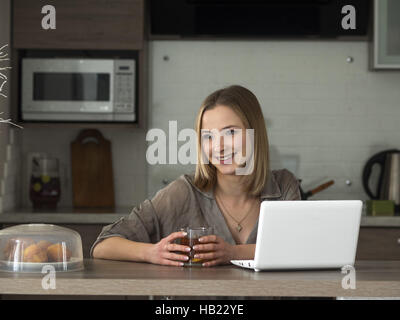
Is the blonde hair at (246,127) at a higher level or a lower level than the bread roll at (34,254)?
higher

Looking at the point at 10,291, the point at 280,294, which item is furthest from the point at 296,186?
the point at 10,291

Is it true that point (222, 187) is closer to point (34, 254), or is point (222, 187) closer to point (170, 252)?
point (170, 252)

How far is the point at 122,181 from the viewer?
14.9 feet

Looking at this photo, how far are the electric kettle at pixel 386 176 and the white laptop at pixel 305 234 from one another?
230 cm

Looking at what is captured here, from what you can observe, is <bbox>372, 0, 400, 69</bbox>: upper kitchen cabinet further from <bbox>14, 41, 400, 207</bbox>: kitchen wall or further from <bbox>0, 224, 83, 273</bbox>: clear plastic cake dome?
<bbox>0, 224, 83, 273</bbox>: clear plastic cake dome

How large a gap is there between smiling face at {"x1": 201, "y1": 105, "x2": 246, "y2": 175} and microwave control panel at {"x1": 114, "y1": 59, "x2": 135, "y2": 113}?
1.64 metres

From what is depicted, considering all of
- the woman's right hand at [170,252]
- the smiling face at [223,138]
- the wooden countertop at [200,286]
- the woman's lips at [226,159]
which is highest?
the smiling face at [223,138]

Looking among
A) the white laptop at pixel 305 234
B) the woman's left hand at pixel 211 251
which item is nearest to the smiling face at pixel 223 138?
the woman's left hand at pixel 211 251

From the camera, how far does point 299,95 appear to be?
15.0 ft

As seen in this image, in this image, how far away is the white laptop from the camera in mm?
1943

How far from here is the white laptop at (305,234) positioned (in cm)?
194

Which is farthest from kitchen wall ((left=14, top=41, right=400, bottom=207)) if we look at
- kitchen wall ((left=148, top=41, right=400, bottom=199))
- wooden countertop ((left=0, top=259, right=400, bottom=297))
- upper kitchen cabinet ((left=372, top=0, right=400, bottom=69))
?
wooden countertop ((left=0, top=259, right=400, bottom=297))

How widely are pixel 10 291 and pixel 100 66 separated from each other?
256 cm

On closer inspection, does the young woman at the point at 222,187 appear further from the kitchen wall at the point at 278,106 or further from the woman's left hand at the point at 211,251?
the kitchen wall at the point at 278,106
